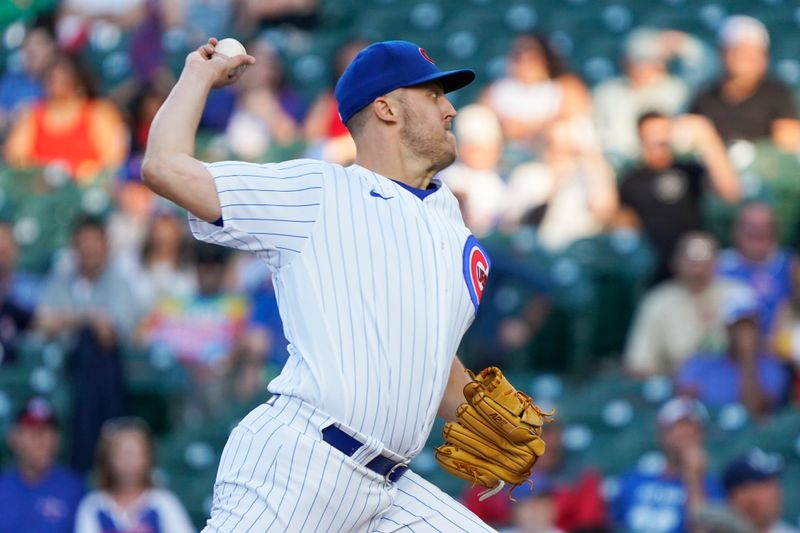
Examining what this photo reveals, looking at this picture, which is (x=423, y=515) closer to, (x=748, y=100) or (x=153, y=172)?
(x=153, y=172)

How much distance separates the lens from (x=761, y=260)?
714 cm

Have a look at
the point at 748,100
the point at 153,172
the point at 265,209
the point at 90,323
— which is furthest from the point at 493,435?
the point at 748,100

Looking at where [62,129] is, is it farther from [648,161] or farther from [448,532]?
[448,532]

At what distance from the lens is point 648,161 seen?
Answer: 26.1ft

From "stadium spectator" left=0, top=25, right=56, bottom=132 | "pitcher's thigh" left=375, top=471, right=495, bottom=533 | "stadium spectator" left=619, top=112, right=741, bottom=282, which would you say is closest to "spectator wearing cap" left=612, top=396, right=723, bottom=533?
"stadium spectator" left=619, top=112, right=741, bottom=282

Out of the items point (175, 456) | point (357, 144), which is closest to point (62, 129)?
point (175, 456)

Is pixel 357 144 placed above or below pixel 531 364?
above

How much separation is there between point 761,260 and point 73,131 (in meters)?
4.36

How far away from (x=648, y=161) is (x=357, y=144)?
14.1ft

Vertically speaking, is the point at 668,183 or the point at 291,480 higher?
the point at 291,480

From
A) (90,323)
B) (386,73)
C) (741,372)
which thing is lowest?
(741,372)

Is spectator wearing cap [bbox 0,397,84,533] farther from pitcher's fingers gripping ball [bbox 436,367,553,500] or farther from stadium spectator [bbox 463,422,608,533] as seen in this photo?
pitcher's fingers gripping ball [bbox 436,367,553,500]

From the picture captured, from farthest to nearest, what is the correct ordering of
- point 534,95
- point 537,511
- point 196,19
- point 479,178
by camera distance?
1. point 196,19
2. point 534,95
3. point 479,178
4. point 537,511

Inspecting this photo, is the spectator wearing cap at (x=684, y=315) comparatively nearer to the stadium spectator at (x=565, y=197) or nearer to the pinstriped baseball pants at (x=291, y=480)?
the stadium spectator at (x=565, y=197)
